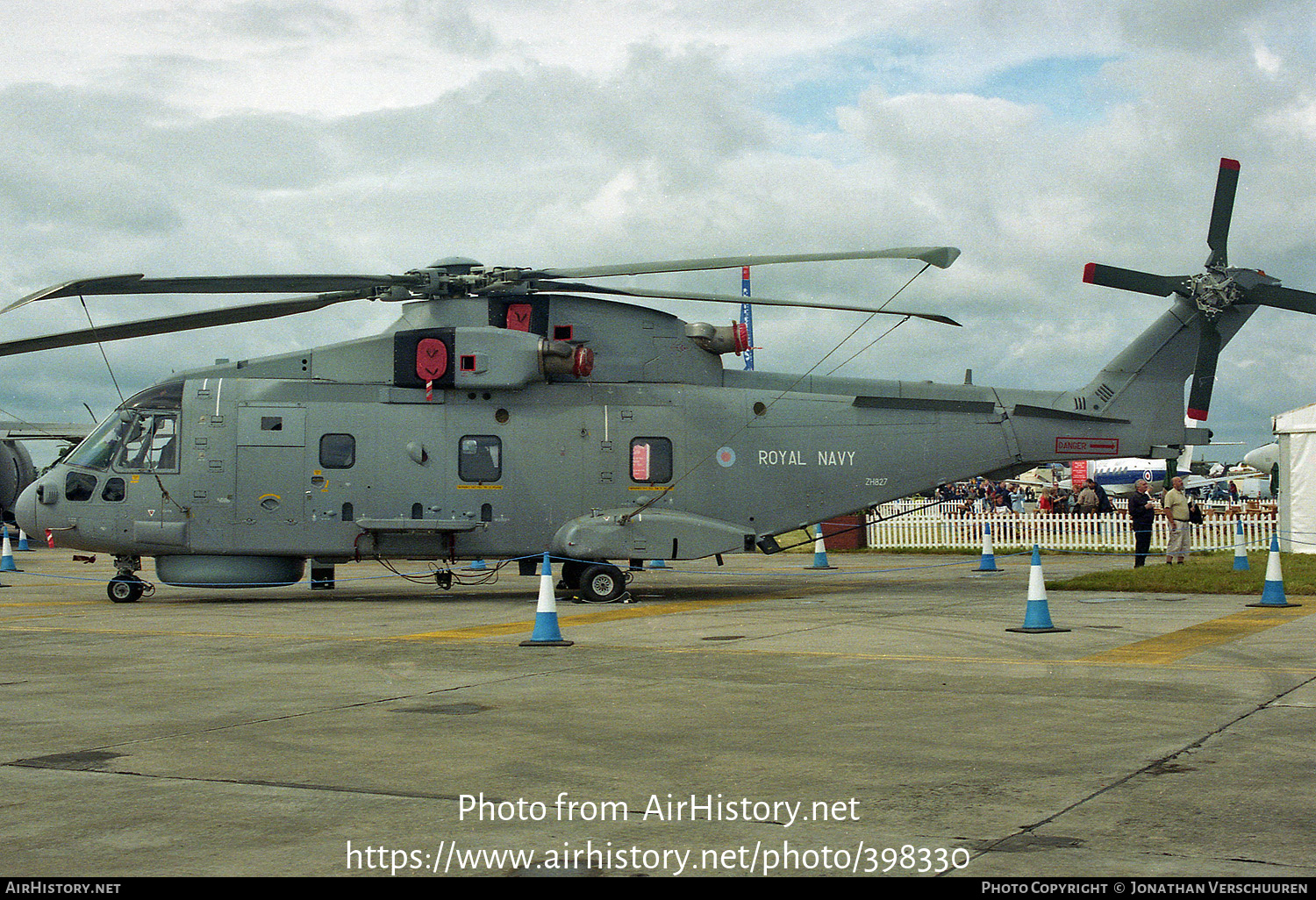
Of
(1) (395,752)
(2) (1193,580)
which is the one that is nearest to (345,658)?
(1) (395,752)

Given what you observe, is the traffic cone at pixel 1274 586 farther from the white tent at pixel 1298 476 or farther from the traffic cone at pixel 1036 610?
the white tent at pixel 1298 476

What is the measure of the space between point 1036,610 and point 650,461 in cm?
714

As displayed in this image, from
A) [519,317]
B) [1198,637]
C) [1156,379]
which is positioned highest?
[519,317]

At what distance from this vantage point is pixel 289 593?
20422mm

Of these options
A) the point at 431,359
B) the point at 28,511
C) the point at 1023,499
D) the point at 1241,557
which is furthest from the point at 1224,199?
the point at 1023,499

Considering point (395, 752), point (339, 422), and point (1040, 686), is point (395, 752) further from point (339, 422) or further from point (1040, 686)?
point (339, 422)

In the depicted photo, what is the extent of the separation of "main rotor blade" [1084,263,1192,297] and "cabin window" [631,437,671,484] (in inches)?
287

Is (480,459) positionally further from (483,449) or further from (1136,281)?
(1136,281)

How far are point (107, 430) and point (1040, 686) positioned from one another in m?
14.8

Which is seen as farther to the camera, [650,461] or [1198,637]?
[650,461]

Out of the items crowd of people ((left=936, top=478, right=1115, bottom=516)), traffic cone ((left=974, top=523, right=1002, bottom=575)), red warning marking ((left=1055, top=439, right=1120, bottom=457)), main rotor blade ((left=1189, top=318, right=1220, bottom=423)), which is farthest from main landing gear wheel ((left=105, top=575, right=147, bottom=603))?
main rotor blade ((left=1189, top=318, right=1220, bottom=423))

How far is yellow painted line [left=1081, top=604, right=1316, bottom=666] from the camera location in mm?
10406

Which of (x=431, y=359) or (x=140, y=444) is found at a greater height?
(x=431, y=359)

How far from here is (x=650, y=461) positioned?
59.6ft
